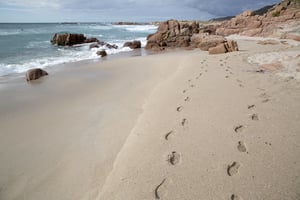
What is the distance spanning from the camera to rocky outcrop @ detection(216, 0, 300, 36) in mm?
24025

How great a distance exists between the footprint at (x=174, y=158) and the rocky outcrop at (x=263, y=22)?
2397 cm

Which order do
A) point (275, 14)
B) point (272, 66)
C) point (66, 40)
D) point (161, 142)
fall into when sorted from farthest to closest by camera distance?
point (275, 14) → point (66, 40) → point (272, 66) → point (161, 142)

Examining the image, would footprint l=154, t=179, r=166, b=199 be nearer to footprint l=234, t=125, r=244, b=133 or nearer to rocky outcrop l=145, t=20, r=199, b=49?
footprint l=234, t=125, r=244, b=133

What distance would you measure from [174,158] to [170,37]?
20347 mm

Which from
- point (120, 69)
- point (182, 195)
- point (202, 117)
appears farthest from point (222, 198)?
point (120, 69)

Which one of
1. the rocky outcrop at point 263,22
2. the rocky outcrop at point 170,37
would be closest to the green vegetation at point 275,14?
the rocky outcrop at point 263,22

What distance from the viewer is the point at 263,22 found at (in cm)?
2698

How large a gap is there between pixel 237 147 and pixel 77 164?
2.32 metres

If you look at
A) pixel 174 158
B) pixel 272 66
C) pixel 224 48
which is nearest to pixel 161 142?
pixel 174 158

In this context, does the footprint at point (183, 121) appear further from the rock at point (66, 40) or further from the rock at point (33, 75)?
the rock at point (66, 40)

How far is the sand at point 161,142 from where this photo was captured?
2297 mm

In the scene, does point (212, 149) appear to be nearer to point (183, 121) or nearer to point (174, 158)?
point (174, 158)

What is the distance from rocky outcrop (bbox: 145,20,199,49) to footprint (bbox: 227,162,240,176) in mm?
17872

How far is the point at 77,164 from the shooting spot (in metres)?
3.08
